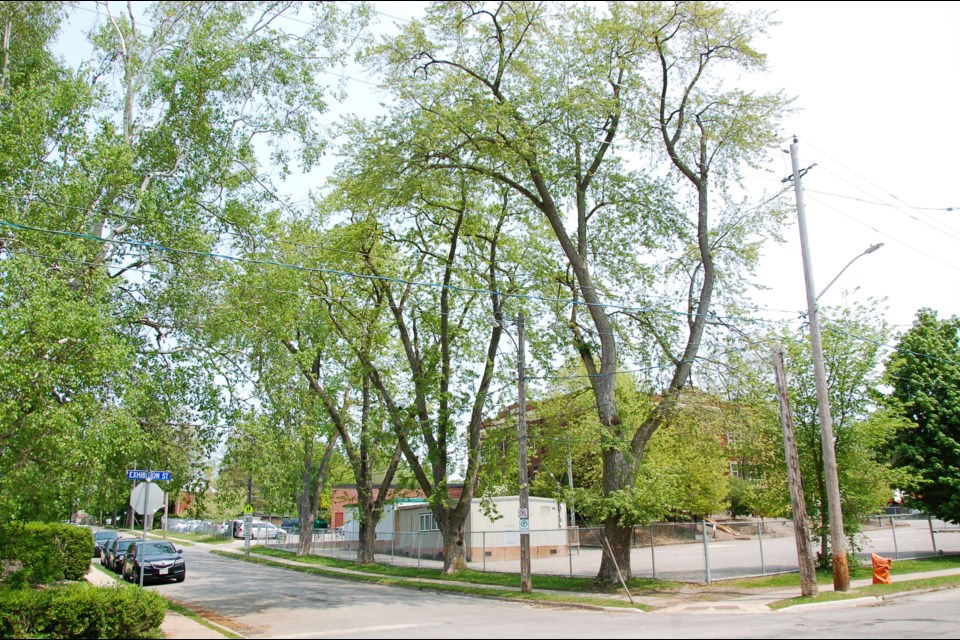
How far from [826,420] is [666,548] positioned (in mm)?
25422

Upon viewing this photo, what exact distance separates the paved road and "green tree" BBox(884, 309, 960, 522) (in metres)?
12.4

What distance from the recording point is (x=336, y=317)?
2770 centimetres

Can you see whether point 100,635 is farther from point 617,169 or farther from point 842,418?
point 842,418

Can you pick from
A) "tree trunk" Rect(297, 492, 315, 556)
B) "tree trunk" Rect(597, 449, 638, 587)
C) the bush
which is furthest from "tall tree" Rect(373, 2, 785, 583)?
"tree trunk" Rect(297, 492, 315, 556)

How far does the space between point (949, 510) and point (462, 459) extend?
67.9ft

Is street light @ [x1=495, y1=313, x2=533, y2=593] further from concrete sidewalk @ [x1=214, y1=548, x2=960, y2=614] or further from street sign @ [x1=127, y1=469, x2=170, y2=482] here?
street sign @ [x1=127, y1=469, x2=170, y2=482]

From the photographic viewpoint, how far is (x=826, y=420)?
690 inches

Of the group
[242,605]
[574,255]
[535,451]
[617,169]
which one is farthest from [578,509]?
[617,169]

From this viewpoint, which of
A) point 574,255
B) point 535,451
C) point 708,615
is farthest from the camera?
point 535,451

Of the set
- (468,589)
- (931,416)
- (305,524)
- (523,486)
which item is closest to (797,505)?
(523,486)

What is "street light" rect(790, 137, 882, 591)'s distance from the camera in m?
17.1

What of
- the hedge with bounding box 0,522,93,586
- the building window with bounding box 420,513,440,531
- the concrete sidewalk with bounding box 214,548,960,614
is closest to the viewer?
the concrete sidewalk with bounding box 214,548,960,614

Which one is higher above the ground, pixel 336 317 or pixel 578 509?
pixel 336 317

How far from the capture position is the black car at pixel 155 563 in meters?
23.3
